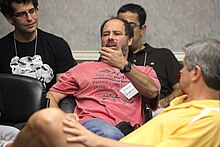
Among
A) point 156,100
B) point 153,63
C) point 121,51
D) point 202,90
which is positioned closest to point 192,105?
point 202,90

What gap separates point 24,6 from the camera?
309 cm

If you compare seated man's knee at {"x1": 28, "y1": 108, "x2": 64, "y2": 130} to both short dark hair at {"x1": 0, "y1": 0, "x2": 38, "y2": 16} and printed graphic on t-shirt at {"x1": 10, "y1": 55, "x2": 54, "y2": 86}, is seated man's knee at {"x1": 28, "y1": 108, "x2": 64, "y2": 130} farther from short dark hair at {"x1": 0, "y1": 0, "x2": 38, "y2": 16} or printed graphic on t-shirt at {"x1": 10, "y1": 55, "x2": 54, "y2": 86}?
short dark hair at {"x1": 0, "y1": 0, "x2": 38, "y2": 16}

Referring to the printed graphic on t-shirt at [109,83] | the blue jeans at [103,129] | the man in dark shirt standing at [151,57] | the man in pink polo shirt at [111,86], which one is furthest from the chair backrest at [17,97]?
the man in dark shirt standing at [151,57]

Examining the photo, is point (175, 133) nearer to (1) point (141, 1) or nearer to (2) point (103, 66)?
(2) point (103, 66)

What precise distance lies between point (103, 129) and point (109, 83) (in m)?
0.53

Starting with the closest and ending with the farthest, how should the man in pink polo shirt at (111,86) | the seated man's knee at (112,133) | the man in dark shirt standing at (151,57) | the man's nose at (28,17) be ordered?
the seated man's knee at (112,133) → the man in pink polo shirt at (111,86) → the man's nose at (28,17) → the man in dark shirt standing at (151,57)

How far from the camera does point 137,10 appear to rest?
3.41 metres

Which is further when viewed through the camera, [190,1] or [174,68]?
[190,1]

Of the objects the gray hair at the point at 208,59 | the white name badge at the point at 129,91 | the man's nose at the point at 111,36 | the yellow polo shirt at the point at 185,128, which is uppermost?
the gray hair at the point at 208,59

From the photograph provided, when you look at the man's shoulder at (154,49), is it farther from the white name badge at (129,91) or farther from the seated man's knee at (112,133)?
the seated man's knee at (112,133)

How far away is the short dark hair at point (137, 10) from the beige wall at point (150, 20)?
25 centimetres

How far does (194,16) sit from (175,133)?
6.87 ft

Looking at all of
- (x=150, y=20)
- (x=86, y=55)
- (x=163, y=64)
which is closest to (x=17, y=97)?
(x=86, y=55)

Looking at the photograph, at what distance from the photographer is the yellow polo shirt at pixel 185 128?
5.69ft
